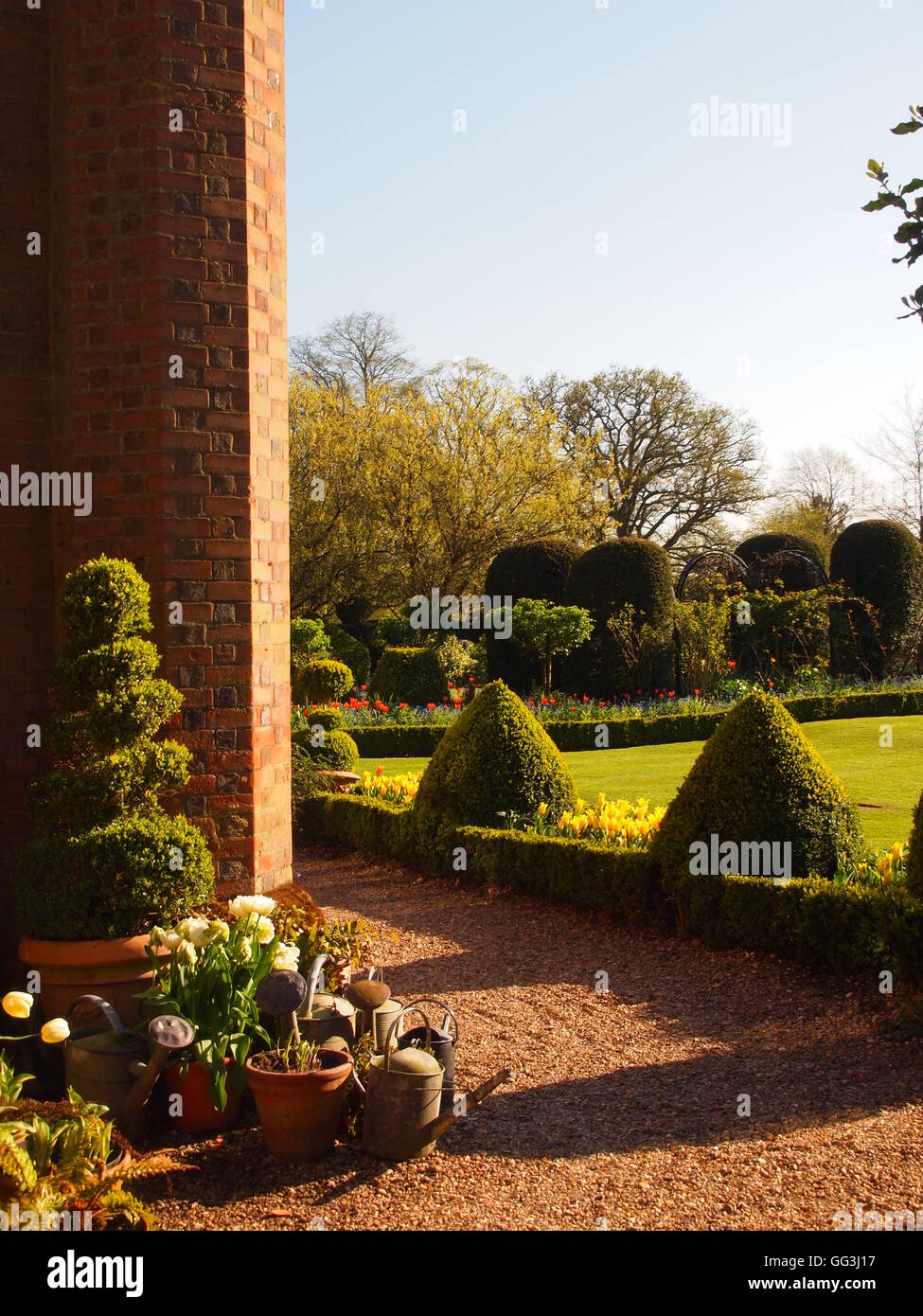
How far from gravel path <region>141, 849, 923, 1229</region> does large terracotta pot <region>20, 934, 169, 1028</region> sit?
686 mm

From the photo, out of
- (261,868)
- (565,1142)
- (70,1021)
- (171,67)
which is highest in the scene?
(171,67)

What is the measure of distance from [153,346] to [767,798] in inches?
158

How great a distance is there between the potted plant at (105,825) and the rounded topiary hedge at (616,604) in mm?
14521

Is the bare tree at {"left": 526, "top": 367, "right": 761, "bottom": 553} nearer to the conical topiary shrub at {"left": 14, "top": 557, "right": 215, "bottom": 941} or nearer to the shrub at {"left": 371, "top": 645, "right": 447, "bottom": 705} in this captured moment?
the shrub at {"left": 371, "top": 645, "right": 447, "bottom": 705}

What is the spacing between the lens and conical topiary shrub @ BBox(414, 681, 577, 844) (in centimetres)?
852

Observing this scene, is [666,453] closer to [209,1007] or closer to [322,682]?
[322,682]

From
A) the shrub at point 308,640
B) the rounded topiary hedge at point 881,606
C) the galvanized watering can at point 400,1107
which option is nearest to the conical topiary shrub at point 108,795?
the galvanized watering can at point 400,1107

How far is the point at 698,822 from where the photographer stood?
21.4 ft

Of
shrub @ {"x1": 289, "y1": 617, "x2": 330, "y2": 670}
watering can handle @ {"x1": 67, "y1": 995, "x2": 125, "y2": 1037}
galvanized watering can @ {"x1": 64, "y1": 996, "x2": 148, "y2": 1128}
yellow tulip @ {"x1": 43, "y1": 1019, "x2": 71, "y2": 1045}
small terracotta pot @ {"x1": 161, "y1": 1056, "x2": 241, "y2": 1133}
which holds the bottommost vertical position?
small terracotta pot @ {"x1": 161, "y1": 1056, "x2": 241, "y2": 1133}

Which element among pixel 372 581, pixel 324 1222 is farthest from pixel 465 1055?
pixel 372 581

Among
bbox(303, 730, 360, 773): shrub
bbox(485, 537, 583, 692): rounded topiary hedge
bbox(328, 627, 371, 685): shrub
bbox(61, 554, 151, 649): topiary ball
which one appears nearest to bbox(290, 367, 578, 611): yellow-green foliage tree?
bbox(328, 627, 371, 685): shrub

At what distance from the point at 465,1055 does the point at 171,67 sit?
445 centimetres

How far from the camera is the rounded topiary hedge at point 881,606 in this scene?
20.1 m

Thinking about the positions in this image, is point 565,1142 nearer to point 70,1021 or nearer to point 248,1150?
point 248,1150
